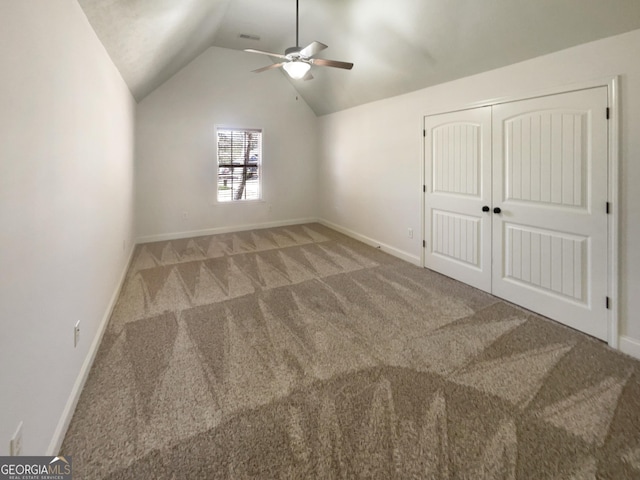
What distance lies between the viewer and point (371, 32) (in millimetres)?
3713

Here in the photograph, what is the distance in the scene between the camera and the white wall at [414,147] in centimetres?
224

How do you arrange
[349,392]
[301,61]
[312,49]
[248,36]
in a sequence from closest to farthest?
[349,392] → [312,49] → [301,61] → [248,36]

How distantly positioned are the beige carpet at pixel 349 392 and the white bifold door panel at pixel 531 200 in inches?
12.5

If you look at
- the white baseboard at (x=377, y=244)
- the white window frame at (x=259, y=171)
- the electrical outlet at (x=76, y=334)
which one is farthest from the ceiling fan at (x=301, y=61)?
the white window frame at (x=259, y=171)

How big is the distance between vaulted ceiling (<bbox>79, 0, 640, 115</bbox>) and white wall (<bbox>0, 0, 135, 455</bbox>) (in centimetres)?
63

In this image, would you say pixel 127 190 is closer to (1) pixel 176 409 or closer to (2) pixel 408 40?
(1) pixel 176 409

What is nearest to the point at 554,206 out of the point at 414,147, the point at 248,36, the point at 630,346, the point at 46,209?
the point at 630,346

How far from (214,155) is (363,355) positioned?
514cm

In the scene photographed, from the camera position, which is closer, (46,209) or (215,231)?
(46,209)

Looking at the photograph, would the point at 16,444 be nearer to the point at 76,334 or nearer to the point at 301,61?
the point at 76,334

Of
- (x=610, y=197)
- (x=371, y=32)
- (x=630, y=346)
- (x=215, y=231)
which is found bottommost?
(x=630, y=346)

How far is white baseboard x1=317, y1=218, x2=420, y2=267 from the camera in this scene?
4495mm

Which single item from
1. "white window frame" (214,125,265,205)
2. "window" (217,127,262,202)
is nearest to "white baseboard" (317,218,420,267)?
"white window frame" (214,125,265,205)

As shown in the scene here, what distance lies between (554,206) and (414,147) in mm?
1948
